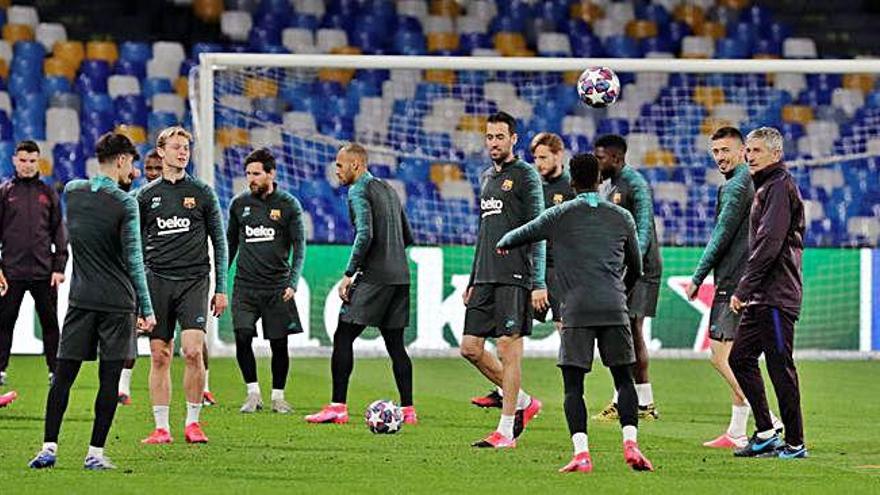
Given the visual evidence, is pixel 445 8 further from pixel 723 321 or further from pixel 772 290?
pixel 772 290

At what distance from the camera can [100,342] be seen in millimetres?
9414

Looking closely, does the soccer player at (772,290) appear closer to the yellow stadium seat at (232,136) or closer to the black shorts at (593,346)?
the black shorts at (593,346)

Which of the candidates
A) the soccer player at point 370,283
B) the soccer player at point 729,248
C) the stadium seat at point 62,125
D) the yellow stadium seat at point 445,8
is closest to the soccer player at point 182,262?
the soccer player at point 370,283

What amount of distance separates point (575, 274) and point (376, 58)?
26.0 ft

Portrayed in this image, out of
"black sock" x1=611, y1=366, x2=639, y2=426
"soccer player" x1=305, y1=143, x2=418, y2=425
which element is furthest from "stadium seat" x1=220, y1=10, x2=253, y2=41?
"black sock" x1=611, y1=366, x2=639, y2=426

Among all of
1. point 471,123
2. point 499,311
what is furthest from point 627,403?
point 471,123

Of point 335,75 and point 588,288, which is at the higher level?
point 335,75

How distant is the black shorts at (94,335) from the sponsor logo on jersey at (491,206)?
2.67 metres

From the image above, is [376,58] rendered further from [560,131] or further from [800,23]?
[800,23]

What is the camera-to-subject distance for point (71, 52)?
23.1 metres

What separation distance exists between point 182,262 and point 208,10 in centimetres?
1397

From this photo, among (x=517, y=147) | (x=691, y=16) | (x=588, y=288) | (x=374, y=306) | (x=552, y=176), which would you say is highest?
(x=691, y=16)

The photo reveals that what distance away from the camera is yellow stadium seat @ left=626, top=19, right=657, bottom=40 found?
24766mm

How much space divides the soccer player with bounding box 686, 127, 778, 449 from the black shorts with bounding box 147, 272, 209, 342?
3036mm
